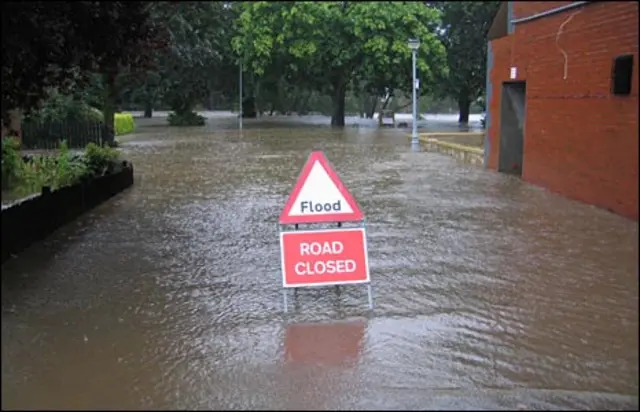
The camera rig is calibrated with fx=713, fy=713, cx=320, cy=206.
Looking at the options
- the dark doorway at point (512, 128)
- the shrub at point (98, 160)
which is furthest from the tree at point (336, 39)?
the dark doorway at point (512, 128)

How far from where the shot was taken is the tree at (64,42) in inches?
234

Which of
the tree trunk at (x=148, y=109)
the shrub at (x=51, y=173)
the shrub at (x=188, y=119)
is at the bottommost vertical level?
the shrub at (x=51, y=173)

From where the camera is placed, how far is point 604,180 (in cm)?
862

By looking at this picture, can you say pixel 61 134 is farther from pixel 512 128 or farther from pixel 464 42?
pixel 464 42

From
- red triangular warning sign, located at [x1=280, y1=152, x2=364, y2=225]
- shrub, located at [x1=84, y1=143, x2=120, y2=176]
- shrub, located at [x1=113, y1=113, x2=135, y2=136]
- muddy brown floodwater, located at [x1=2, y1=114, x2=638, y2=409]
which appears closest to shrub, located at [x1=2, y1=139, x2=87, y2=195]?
shrub, located at [x1=84, y1=143, x2=120, y2=176]

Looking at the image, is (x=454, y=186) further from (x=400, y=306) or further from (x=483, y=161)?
(x=400, y=306)

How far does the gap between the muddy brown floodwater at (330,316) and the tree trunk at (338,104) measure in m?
1.71

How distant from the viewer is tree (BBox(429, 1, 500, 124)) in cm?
516

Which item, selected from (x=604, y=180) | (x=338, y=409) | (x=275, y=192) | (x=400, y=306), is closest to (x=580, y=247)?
(x=604, y=180)

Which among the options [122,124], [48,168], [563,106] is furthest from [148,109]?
[563,106]

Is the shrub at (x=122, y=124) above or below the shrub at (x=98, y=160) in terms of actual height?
above

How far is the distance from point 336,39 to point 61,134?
828 inches

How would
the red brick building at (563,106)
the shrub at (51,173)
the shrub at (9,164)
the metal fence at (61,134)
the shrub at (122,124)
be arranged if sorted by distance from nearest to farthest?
the shrub at (9,164) < the red brick building at (563,106) < the shrub at (51,173) < the metal fence at (61,134) < the shrub at (122,124)

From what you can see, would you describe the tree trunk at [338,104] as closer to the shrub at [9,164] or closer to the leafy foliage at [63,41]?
the leafy foliage at [63,41]
